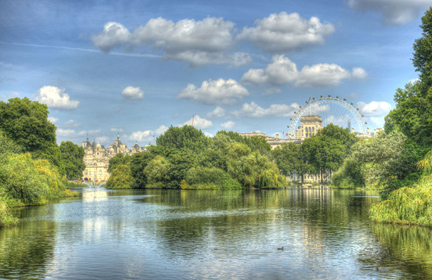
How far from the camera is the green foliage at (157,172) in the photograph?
111 meters

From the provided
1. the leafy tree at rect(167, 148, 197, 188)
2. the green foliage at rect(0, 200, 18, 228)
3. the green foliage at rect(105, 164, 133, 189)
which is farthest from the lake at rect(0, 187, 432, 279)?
the green foliage at rect(105, 164, 133, 189)

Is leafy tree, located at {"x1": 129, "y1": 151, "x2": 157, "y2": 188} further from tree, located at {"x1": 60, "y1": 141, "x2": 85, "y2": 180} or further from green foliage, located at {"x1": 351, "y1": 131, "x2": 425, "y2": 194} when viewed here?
green foliage, located at {"x1": 351, "y1": 131, "x2": 425, "y2": 194}

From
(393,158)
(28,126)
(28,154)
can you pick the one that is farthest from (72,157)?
(393,158)

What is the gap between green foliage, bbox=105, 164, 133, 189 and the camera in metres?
121

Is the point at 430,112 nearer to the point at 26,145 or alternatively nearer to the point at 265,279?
the point at 265,279

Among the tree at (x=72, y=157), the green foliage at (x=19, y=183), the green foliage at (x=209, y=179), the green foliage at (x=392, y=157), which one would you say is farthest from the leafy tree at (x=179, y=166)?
the tree at (x=72, y=157)

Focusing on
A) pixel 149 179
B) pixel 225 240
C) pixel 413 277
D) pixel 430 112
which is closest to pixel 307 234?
pixel 225 240

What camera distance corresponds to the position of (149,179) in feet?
373

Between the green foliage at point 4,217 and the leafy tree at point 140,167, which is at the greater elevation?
the leafy tree at point 140,167

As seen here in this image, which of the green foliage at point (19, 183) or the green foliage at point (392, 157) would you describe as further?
the green foliage at point (19, 183)

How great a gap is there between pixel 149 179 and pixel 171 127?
18947mm

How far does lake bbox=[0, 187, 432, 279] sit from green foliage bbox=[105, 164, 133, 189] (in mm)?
84514

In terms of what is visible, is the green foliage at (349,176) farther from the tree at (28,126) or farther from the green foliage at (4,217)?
the green foliage at (4,217)

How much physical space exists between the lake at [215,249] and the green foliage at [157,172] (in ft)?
242
